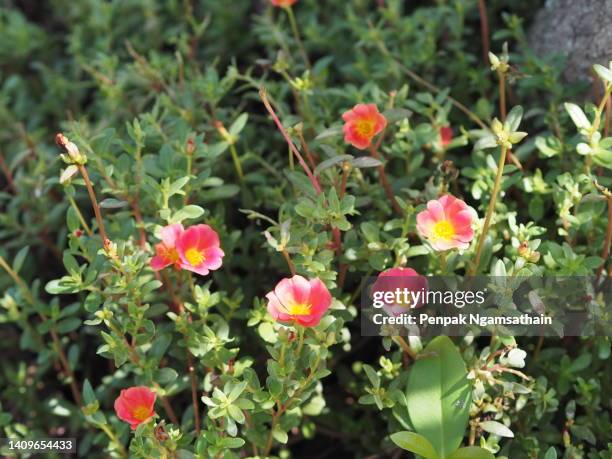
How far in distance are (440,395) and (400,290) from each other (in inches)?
8.9

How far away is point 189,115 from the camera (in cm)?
198

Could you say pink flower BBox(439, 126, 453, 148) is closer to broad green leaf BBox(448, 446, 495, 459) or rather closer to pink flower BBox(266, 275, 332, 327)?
pink flower BBox(266, 275, 332, 327)

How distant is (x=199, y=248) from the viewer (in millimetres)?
1556

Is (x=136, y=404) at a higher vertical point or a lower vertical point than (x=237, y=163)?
lower

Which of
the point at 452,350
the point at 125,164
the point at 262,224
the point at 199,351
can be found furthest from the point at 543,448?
the point at 125,164

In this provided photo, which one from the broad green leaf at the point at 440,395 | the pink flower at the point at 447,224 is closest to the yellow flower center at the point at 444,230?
the pink flower at the point at 447,224

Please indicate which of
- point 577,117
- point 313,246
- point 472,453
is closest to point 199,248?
point 313,246

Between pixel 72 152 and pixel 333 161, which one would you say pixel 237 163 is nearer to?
pixel 333 161

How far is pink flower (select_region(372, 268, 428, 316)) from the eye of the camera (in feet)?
5.04

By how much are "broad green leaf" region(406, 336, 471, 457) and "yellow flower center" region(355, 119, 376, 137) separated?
18.4 inches

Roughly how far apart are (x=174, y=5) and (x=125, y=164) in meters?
1.03

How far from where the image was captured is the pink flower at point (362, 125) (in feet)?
5.32

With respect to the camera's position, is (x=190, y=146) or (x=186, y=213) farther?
(x=190, y=146)

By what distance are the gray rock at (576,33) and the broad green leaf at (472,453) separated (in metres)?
1.06
